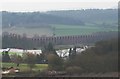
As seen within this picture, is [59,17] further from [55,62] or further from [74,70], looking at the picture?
[74,70]

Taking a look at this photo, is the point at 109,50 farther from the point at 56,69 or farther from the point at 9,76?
the point at 9,76

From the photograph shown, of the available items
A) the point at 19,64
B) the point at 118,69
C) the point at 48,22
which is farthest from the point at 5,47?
the point at 118,69

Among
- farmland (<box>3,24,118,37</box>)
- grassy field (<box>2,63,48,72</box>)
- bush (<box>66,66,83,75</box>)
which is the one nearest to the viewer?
bush (<box>66,66,83,75</box>)

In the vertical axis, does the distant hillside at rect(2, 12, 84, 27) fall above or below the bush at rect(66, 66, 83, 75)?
above

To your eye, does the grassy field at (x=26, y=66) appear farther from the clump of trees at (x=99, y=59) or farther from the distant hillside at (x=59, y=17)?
the distant hillside at (x=59, y=17)

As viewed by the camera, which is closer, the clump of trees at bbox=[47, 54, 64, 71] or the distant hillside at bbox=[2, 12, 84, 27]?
the clump of trees at bbox=[47, 54, 64, 71]

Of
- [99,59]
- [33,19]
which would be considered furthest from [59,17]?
[99,59]

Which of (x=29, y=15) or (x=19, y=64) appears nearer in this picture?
(x=19, y=64)

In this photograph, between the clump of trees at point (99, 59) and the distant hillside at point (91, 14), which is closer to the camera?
the clump of trees at point (99, 59)

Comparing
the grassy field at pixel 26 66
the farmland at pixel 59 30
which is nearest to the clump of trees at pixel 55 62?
the grassy field at pixel 26 66

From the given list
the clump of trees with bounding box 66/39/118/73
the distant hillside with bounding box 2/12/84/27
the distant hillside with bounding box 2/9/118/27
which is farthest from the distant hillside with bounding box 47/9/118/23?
the clump of trees with bounding box 66/39/118/73

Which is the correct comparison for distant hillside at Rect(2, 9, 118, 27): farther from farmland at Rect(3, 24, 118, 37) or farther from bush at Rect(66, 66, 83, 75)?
bush at Rect(66, 66, 83, 75)
